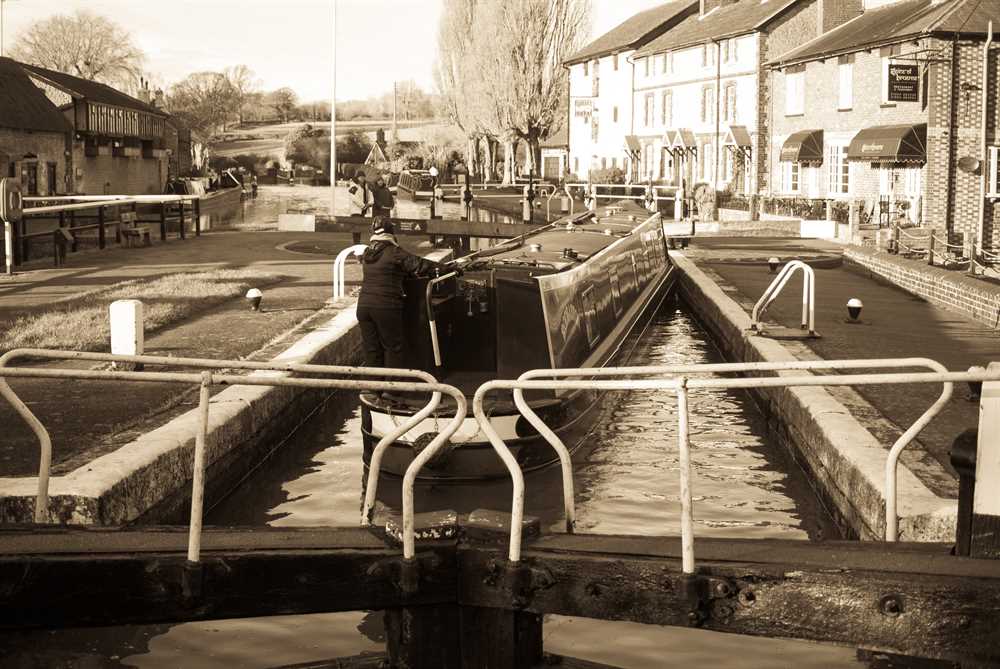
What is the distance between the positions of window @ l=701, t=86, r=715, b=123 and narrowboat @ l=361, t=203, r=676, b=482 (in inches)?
1623

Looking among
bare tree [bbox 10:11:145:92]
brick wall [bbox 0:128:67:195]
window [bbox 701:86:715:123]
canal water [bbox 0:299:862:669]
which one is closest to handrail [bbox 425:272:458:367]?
canal water [bbox 0:299:862:669]

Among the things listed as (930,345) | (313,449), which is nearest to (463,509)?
(313,449)

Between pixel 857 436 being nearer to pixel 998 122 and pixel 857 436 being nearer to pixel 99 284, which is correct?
pixel 99 284

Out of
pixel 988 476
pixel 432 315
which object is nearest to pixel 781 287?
pixel 432 315

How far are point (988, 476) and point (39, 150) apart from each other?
147 feet

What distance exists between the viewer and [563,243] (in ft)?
46.6

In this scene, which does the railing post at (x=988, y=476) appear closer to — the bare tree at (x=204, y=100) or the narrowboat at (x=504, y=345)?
the narrowboat at (x=504, y=345)

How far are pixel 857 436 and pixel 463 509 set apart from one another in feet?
9.29

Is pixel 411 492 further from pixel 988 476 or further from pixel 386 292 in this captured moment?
pixel 386 292

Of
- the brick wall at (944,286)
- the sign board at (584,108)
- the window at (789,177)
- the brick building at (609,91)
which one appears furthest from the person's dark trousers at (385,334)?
the sign board at (584,108)

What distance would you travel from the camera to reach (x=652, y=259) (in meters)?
20.0

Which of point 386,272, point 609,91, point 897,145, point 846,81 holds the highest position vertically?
point 609,91

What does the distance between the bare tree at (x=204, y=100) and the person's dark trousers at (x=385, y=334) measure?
98.6m

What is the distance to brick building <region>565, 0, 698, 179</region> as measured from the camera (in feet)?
207
